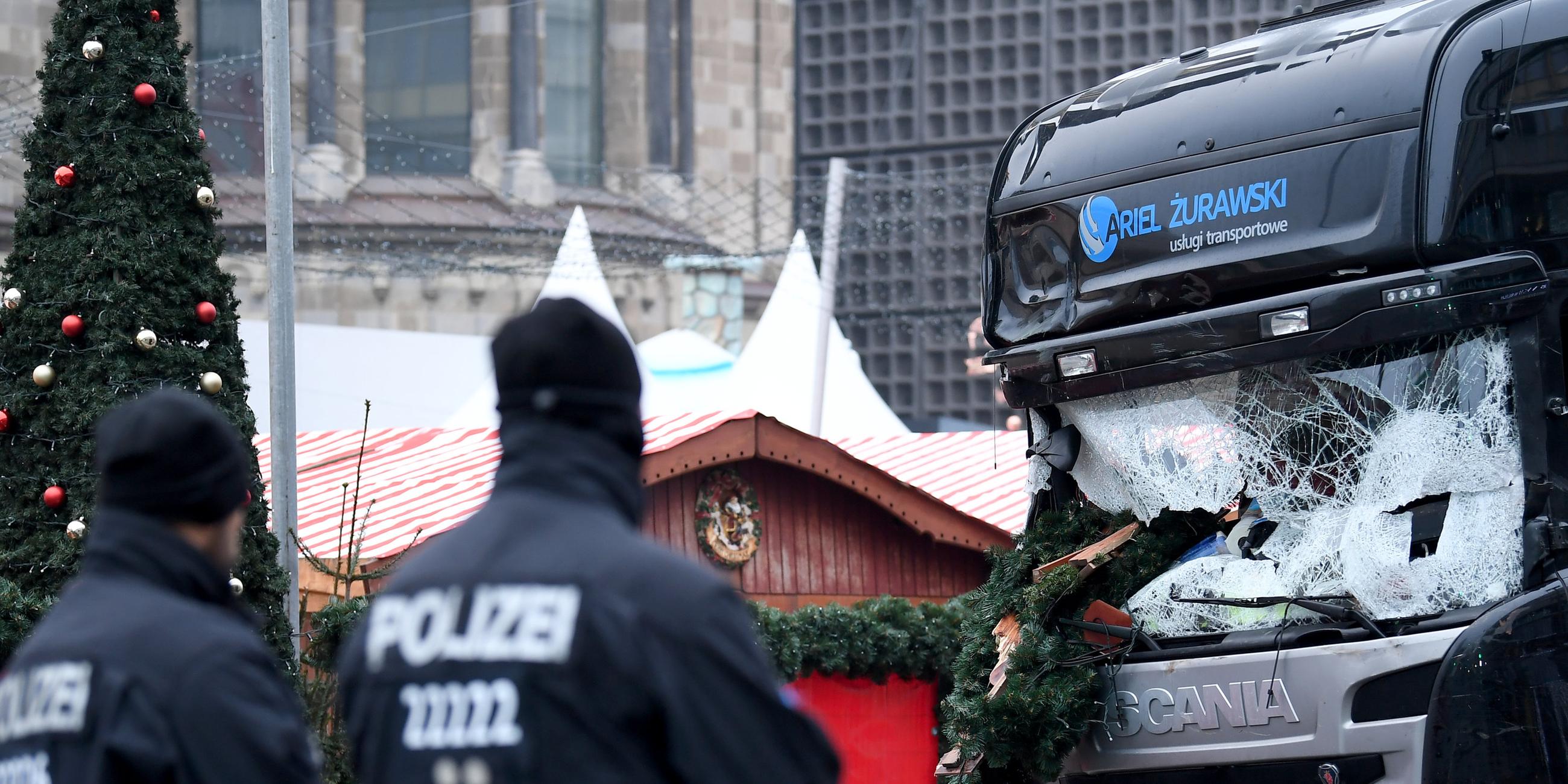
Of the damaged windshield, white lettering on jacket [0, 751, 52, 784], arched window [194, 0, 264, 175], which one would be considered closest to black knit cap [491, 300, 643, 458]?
white lettering on jacket [0, 751, 52, 784]

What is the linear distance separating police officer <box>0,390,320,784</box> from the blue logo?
489 centimetres

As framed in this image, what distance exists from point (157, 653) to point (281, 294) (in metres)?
6.32

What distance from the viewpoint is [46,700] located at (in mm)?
3100

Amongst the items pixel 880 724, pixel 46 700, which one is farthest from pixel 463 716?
pixel 880 724

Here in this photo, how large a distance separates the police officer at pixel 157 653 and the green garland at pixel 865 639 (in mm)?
8173

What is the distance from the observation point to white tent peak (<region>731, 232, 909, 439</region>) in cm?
1941

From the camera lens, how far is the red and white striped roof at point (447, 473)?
11.6 metres

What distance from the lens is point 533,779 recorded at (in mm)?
2684

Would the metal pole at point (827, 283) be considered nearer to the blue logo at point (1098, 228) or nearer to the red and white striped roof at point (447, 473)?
the red and white striped roof at point (447, 473)

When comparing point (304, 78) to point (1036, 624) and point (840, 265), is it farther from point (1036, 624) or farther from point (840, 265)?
point (1036, 624)

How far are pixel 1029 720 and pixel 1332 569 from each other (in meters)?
1.25

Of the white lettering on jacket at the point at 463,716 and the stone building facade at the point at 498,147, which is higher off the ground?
the stone building facade at the point at 498,147

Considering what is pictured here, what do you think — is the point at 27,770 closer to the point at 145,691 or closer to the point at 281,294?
the point at 145,691

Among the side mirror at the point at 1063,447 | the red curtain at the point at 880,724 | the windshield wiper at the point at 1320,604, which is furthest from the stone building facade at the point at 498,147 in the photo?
the windshield wiper at the point at 1320,604
